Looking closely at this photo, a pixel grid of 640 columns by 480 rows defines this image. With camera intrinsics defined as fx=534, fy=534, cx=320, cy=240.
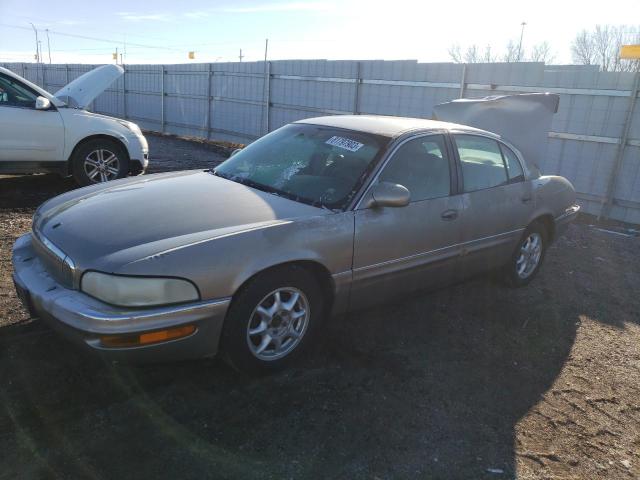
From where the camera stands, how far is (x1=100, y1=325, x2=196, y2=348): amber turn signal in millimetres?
2600

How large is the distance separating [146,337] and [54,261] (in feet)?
2.57

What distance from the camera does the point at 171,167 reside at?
A: 34.9 ft

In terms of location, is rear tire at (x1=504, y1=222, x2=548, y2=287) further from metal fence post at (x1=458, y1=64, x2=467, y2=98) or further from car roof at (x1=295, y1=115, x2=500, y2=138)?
metal fence post at (x1=458, y1=64, x2=467, y2=98)

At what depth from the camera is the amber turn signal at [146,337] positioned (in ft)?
8.53

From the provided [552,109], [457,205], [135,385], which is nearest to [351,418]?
[135,385]

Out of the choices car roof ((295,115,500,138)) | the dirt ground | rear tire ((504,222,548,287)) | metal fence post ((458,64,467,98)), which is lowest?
the dirt ground

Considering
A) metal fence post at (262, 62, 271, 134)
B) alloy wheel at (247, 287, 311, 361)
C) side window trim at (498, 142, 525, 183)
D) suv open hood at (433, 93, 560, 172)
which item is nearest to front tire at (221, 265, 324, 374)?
alloy wheel at (247, 287, 311, 361)

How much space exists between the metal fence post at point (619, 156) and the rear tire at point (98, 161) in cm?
722

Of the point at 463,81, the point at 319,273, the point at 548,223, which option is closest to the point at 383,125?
the point at 319,273

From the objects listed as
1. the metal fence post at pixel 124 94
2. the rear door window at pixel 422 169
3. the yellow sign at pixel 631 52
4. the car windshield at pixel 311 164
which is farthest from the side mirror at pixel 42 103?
the metal fence post at pixel 124 94

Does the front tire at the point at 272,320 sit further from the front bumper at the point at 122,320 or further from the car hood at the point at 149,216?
the car hood at the point at 149,216

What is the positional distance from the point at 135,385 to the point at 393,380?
1536 mm

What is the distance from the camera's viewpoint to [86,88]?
7848 mm

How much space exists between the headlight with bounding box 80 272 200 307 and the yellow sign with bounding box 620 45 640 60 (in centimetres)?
738
